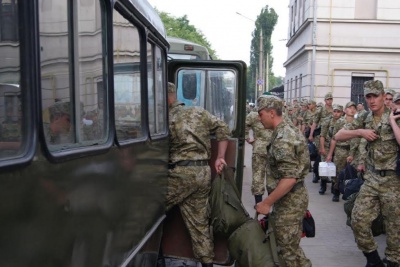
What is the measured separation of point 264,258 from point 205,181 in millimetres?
962

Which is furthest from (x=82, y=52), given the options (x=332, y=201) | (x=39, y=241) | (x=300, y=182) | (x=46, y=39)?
(x=332, y=201)

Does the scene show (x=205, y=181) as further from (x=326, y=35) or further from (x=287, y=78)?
(x=287, y=78)

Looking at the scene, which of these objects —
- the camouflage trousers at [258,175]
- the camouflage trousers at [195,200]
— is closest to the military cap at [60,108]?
the camouflage trousers at [195,200]

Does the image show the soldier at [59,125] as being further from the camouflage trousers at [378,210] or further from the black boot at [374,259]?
the black boot at [374,259]

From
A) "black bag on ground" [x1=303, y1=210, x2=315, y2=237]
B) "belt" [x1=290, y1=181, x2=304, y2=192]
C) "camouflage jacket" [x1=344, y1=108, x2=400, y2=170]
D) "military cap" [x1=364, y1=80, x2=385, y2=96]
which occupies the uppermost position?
"military cap" [x1=364, y1=80, x2=385, y2=96]

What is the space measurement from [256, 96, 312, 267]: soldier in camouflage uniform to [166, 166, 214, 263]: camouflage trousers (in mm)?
676

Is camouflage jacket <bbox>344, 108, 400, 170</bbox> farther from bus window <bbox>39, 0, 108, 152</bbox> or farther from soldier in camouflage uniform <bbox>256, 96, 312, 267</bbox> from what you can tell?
bus window <bbox>39, 0, 108, 152</bbox>

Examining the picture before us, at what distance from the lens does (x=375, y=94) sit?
521 centimetres

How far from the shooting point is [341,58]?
72.8 feet

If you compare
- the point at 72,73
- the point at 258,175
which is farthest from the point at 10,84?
the point at 258,175

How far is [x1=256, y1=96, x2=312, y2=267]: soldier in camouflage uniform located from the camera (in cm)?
415

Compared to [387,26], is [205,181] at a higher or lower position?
lower

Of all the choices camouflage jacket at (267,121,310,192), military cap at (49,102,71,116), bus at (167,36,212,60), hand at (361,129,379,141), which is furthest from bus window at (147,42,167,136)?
bus at (167,36,212,60)

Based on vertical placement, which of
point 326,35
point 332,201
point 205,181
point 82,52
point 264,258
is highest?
point 326,35
